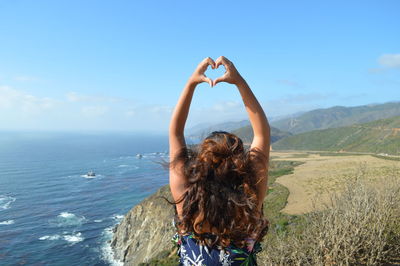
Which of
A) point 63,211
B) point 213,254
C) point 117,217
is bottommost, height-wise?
point 117,217

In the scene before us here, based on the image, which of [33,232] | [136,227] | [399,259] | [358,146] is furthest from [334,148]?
[399,259]

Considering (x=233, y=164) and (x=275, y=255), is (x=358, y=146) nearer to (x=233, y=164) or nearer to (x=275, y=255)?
(x=275, y=255)

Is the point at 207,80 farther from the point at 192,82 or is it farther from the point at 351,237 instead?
the point at 351,237

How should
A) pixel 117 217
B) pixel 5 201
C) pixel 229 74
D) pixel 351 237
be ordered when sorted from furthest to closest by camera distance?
pixel 5 201
pixel 117 217
pixel 351 237
pixel 229 74

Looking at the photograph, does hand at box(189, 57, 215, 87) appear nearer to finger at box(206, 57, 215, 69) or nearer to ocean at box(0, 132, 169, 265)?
finger at box(206, 57, 215, 69)

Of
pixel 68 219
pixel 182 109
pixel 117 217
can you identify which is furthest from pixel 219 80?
pixel 68 219

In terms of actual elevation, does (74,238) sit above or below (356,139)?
below
